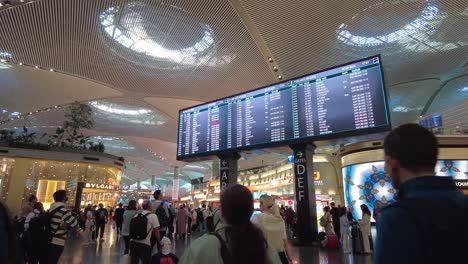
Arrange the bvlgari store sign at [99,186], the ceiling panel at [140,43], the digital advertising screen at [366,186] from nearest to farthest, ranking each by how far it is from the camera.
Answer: the ceiling panel at [140,43] → the digital advertising screen at [366,186] → the bvlgari store sign at [99,186]

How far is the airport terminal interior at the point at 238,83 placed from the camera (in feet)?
26.7

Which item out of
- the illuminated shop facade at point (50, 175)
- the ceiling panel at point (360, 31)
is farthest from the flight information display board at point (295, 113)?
the illuminated shop facade at point (50, 175)

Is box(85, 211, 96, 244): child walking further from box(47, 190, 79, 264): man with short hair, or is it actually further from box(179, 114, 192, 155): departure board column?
box(47, 190, 79, 264): man with short hair

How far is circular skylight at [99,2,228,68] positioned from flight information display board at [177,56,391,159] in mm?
3551

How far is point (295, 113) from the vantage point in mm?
8266

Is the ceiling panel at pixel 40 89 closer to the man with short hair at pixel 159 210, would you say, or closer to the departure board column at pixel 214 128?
the departure board column at pixel 214 128

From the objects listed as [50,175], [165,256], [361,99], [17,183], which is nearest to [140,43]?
[361,99]

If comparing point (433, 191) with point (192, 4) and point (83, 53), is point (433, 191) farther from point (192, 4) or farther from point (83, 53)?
point (83, 53)

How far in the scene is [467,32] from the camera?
12.6 meters

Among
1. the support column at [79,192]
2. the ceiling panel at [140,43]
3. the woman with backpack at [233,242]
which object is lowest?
the woman with backpack at [233,242]

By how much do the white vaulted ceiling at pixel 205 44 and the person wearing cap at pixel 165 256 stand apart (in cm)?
627

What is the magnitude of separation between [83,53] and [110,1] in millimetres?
3797

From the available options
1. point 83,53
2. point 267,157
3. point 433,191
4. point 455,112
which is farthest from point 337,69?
point 267,157

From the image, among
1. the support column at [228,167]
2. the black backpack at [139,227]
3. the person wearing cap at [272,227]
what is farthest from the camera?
the support column at [228,167]
